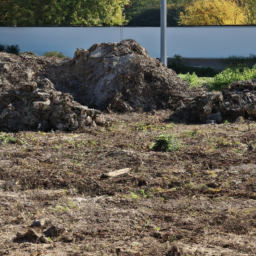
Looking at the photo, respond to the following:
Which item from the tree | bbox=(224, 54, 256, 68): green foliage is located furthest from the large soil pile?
the tree

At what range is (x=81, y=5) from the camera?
2498 centimetres

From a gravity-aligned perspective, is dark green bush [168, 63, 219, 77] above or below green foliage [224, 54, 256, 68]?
below

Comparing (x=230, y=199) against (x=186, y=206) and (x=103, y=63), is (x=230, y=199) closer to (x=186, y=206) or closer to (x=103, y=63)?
(x=186, y=206)

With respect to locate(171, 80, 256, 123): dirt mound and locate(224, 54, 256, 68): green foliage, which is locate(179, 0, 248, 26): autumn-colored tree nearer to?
locate(224, 54, 256, 68): green foliage

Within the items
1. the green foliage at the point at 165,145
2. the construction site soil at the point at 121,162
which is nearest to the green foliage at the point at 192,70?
the construction site soil at the point at 121,162

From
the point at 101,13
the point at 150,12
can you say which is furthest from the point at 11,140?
the point at 101,13

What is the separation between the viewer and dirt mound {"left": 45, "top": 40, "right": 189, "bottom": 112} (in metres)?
13.1

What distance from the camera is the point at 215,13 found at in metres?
23.7

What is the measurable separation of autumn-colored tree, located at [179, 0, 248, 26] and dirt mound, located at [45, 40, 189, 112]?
403 inches

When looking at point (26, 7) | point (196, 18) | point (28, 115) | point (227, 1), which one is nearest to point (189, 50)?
point (196, 18)

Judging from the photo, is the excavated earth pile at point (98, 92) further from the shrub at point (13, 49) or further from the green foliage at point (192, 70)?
the shrub at point (13, 49)

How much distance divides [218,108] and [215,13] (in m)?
13.4

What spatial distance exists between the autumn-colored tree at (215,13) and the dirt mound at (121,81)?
10243mm

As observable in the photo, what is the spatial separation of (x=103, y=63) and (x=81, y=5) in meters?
12.2
